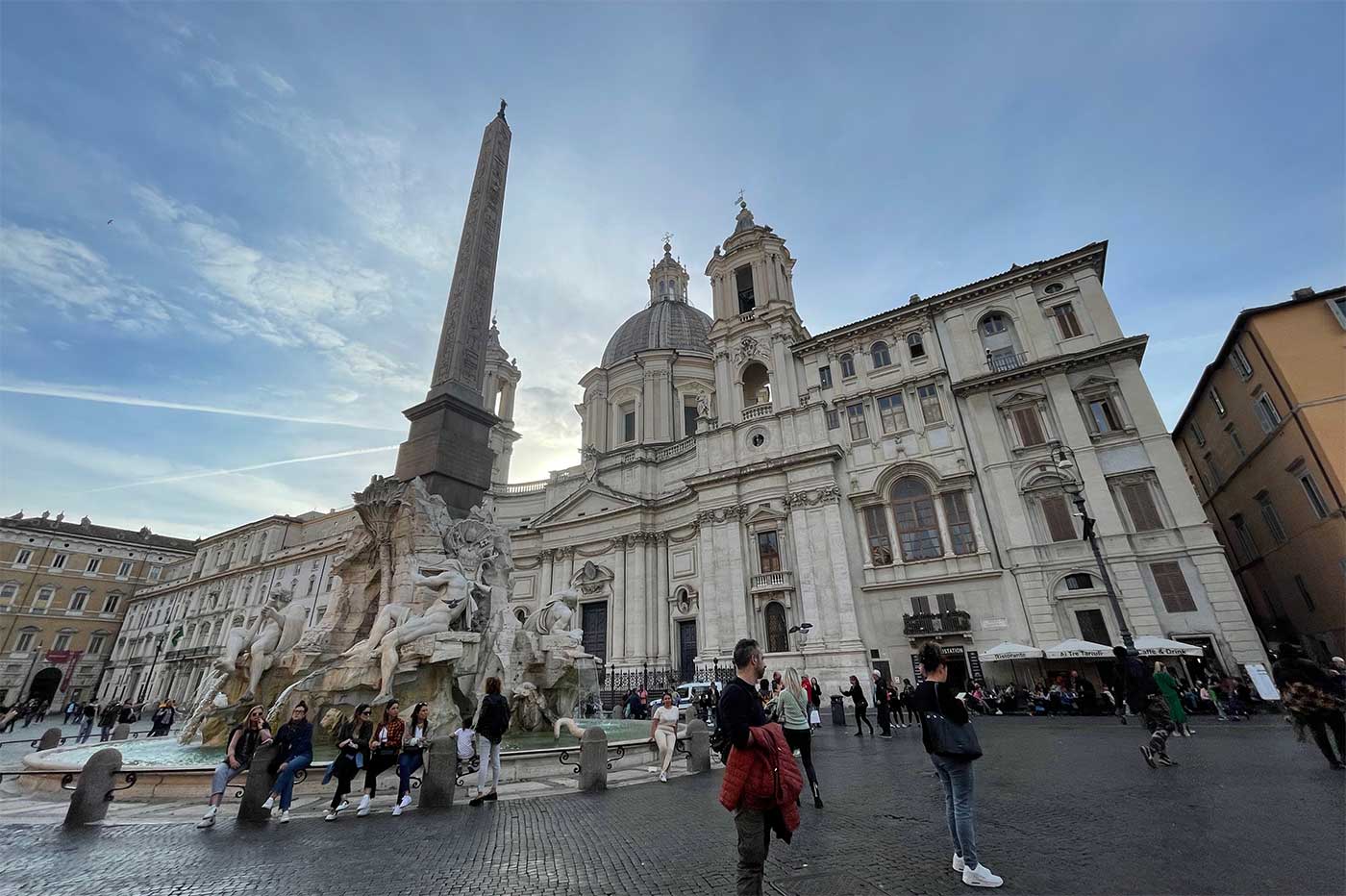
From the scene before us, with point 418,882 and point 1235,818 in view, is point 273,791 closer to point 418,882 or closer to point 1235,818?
point 418,882

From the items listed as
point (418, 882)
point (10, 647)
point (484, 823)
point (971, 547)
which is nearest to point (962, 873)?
point (418, 882)

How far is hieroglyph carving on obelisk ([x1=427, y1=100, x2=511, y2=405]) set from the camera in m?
13.3

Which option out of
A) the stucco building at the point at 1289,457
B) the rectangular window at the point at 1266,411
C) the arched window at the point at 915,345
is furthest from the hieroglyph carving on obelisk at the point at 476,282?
the rectangular window at the point at 1266,411

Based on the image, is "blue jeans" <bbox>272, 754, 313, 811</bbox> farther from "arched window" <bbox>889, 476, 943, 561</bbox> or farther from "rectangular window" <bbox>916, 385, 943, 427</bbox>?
"rectangular window" <bbox>916, 385, 943, 427</bbox>

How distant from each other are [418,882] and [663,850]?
191 cm

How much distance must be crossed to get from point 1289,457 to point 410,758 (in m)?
29.1

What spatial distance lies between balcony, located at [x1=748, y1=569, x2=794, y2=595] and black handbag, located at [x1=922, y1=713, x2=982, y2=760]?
2306cm

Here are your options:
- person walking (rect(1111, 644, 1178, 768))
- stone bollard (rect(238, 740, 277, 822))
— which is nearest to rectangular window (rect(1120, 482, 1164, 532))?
person walking (rect(1111, 644, 1178, 768))

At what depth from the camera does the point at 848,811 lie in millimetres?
5715

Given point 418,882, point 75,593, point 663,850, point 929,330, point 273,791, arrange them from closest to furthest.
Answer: point 418,882 → point 663,850 → point 273,791 → point 929,330 → point 75,593

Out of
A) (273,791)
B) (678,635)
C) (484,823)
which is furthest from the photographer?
(678,635)

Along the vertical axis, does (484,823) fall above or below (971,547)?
below

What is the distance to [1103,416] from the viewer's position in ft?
75.2

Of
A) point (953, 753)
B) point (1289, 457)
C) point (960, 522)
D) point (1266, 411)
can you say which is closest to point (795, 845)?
point (953, 753)
